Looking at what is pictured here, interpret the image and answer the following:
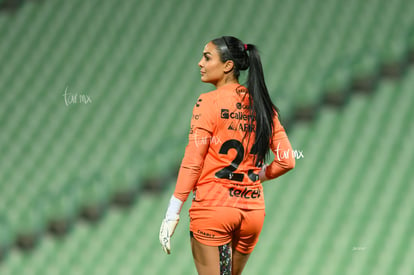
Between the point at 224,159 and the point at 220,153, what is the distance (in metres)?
0.02

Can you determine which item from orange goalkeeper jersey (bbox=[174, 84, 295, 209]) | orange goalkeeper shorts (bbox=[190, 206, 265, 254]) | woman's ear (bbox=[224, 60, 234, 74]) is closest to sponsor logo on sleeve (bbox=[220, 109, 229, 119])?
orange goalkeeper jersey (bbox=[174, 84, 295, 209])

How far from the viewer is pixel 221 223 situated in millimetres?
1734

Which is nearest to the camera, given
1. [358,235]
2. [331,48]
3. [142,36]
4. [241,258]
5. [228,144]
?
[228,144]

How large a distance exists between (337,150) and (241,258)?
6.53 ft

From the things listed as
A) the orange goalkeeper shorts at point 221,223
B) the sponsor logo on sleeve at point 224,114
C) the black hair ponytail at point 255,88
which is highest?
the black hair ponytail at point 255,88

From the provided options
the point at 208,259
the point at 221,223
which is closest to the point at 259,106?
the point at 221,223

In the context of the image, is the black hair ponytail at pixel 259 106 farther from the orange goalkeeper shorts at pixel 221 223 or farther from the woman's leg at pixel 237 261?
the woman's leg at pixel 237 261

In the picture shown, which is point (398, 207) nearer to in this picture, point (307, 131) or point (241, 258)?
point (307, 131)

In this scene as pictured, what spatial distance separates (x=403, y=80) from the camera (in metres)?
3.89

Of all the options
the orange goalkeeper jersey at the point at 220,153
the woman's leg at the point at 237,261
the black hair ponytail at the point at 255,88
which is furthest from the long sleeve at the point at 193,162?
the woman's leg at the point at 237,261

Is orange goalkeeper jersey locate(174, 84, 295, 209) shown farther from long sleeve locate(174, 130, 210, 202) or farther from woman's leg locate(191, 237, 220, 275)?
woman's leg locate(191, 237, 220, 275)

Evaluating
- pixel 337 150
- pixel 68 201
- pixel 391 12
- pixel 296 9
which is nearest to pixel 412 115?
pixel 337 150

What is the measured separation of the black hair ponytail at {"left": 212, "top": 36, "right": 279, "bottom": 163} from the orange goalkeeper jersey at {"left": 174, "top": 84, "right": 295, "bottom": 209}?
0.07ft

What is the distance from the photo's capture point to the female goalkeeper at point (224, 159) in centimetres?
173
